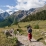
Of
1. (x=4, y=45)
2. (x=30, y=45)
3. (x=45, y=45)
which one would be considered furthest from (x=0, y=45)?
(x=45, y=45)

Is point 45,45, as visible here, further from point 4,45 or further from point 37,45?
point 4,45

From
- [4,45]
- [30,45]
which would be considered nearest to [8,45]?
[4,45]

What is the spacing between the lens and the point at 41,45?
21.1 m

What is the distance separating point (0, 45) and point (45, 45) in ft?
19.5

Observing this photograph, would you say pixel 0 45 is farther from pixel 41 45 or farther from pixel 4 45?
pixel 41 45

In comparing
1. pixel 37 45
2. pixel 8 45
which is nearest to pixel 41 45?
pixel 37 45

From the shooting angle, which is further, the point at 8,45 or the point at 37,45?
the point at 37,45

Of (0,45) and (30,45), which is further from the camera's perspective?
(30,45)

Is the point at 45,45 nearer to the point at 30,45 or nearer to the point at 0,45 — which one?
the point at 30,45

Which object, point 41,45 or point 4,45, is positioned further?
point 41,45

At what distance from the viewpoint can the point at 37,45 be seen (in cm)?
2128

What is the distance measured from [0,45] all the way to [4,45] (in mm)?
435

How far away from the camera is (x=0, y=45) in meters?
18.2

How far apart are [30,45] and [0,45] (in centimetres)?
465
